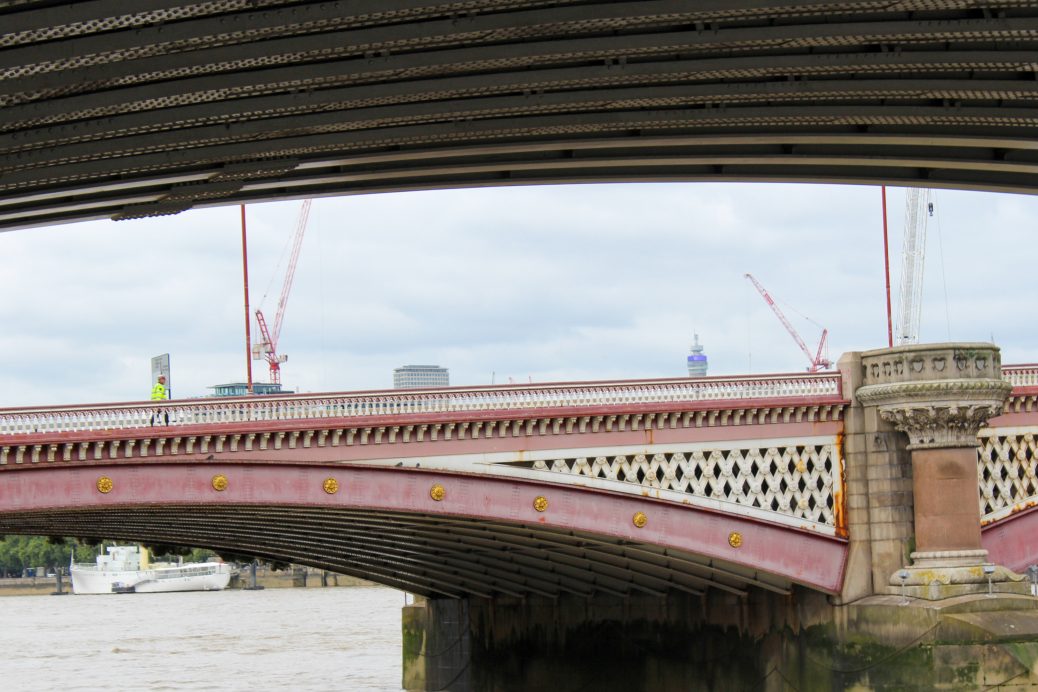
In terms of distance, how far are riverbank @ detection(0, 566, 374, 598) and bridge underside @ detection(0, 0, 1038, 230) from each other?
10092 cm

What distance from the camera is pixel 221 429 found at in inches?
1280

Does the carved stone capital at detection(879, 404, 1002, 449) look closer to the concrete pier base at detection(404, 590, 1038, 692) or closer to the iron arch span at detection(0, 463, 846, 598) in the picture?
the iron arch span at detection(0, 463, 846, 598)

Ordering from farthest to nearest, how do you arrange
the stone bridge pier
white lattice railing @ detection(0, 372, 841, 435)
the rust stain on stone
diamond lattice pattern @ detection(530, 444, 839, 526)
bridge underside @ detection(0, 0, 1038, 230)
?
the rust stain on stone < diamond lattice pattern @ detection(530, 444, 839, 526) < the stone bridge pier < white lattice railing @ detection(0, 372, 841, 435) < bridge underside @ detection(0, 0, 1038, 230)

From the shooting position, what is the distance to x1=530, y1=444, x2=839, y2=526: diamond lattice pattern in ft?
119

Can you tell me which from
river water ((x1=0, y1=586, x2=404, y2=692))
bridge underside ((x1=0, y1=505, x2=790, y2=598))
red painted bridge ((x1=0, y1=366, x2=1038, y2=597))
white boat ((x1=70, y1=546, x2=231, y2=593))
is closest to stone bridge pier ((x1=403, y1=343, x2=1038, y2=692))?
red painted bridge ((x1=0, y1=366, x2=1038, y2=597))

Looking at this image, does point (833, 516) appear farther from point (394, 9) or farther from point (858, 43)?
point (394, 9)

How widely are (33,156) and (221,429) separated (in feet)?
27.3

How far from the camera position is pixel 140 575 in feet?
505

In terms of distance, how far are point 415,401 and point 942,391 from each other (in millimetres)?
10844

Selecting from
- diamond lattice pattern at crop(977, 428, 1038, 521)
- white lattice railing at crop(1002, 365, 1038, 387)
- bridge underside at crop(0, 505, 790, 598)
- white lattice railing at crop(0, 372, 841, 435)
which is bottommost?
bridge underside at crop(0, 505, 790, 598)

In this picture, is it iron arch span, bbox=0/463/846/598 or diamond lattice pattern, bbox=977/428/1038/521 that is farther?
diamond lattice pattern, bbox=977/428/1038/521

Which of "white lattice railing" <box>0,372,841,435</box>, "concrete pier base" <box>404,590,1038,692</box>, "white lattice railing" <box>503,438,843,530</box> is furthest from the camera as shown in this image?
"white lattice railing" <box>503,438,843,530</box>

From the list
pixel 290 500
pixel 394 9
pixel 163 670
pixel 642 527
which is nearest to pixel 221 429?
pixel 290 500

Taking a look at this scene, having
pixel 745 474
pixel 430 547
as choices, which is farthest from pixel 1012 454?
pixel 430 547
